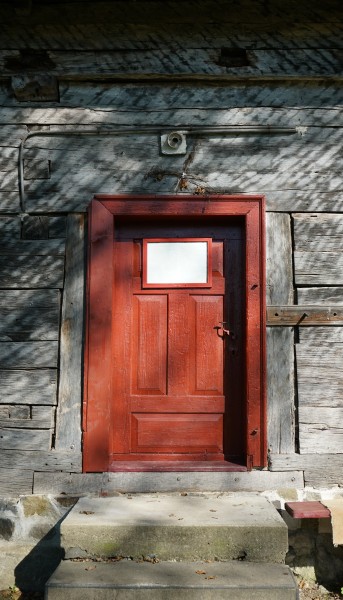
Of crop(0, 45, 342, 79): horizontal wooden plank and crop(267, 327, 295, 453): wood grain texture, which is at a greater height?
crop(0, 45, 342, 79): horizontal wooden plank

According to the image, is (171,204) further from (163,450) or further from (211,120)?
(163,450)

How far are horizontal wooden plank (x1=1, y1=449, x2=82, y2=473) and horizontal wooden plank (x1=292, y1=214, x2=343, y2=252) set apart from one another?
2.12 meters

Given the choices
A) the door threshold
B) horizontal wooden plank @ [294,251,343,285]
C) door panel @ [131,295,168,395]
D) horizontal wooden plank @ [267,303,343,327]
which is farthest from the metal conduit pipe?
the door threshold

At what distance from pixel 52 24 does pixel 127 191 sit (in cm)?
135

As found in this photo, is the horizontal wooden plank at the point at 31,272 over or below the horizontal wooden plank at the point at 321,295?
over

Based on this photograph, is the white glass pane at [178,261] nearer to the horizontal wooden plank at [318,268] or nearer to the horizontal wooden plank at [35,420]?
the horizontal wooden plank at [318,268]

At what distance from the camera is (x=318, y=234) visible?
4074mm

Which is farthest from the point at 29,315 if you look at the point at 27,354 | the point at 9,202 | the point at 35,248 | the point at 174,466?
the point at 174,466

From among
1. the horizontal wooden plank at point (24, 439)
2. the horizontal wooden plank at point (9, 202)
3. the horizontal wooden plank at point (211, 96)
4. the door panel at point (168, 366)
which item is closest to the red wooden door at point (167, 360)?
Answer: the door panel at point (168, 366)

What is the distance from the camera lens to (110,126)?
13.6ft

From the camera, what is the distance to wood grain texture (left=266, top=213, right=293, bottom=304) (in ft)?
13.2

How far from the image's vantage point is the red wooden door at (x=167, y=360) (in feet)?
13.3

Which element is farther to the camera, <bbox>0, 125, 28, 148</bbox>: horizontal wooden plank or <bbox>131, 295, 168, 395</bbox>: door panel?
<bbox>0, 125, 28, 148</bbox>: horizontal wooden plank

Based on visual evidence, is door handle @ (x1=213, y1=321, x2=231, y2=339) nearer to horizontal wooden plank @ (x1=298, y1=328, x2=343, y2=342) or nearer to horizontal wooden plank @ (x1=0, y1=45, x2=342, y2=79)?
horizontal wooden plank @ (x1=298, y1=328, x2=343, y2=342)
